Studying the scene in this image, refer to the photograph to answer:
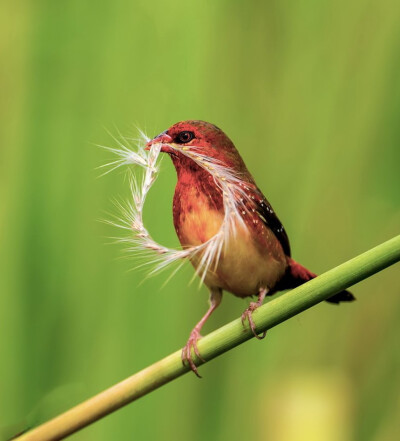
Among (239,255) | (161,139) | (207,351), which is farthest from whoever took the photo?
(239,255)

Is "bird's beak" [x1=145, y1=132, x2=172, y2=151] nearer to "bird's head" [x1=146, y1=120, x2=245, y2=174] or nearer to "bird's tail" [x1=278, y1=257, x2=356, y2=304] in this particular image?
"bird's head" [x1=146, y1=120, x2=245, y2=174]

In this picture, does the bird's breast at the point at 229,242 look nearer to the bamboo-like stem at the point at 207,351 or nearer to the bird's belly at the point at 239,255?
the bird's belly at the point at 239,255

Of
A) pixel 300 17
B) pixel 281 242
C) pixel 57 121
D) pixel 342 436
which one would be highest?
pixel 300 17

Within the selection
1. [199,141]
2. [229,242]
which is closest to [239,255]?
[229,242]

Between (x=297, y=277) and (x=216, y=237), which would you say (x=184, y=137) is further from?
(x=297, y=277)

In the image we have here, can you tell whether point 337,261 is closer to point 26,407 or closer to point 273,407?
point 273,407

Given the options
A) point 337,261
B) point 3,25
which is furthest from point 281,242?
point 3,25
